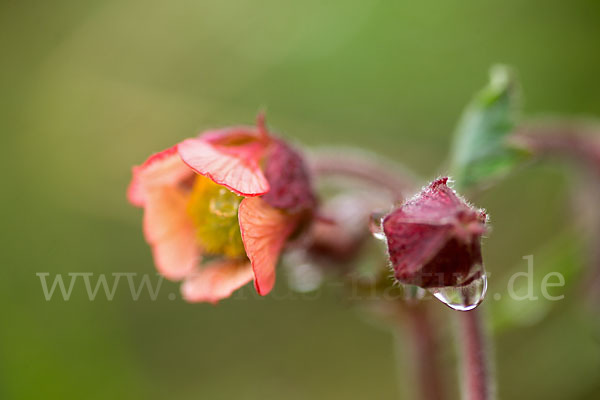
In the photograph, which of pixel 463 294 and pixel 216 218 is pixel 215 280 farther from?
pixel 463 294

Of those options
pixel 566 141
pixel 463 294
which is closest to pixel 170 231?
pixel 463 294

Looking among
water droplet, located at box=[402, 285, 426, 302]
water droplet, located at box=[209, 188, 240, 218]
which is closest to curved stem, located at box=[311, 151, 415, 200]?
water droplet, located at box=[209, 188, 240, 218]

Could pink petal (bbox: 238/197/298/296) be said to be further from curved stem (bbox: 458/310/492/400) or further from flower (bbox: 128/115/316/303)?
curved stem (bbox: 458/310/492/400)

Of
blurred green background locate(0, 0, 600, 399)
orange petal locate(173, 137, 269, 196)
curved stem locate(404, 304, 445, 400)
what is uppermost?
blurred green background locate(0, 0, 600, 399)

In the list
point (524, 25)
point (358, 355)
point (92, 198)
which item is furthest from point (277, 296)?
point (524, 25)

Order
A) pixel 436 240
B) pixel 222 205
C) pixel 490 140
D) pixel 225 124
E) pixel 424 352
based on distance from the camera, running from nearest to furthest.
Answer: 1. pixel 436 240
2. pixel 222 205
3. pixel 490 140
4. pixel 424 352
5. pixel 225 124

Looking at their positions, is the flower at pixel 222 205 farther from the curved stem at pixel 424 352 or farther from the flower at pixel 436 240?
the curved stem at pixel 424 352

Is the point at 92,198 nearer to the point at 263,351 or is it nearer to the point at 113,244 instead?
the point at 113,244

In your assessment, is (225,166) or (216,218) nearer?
(225,166)
